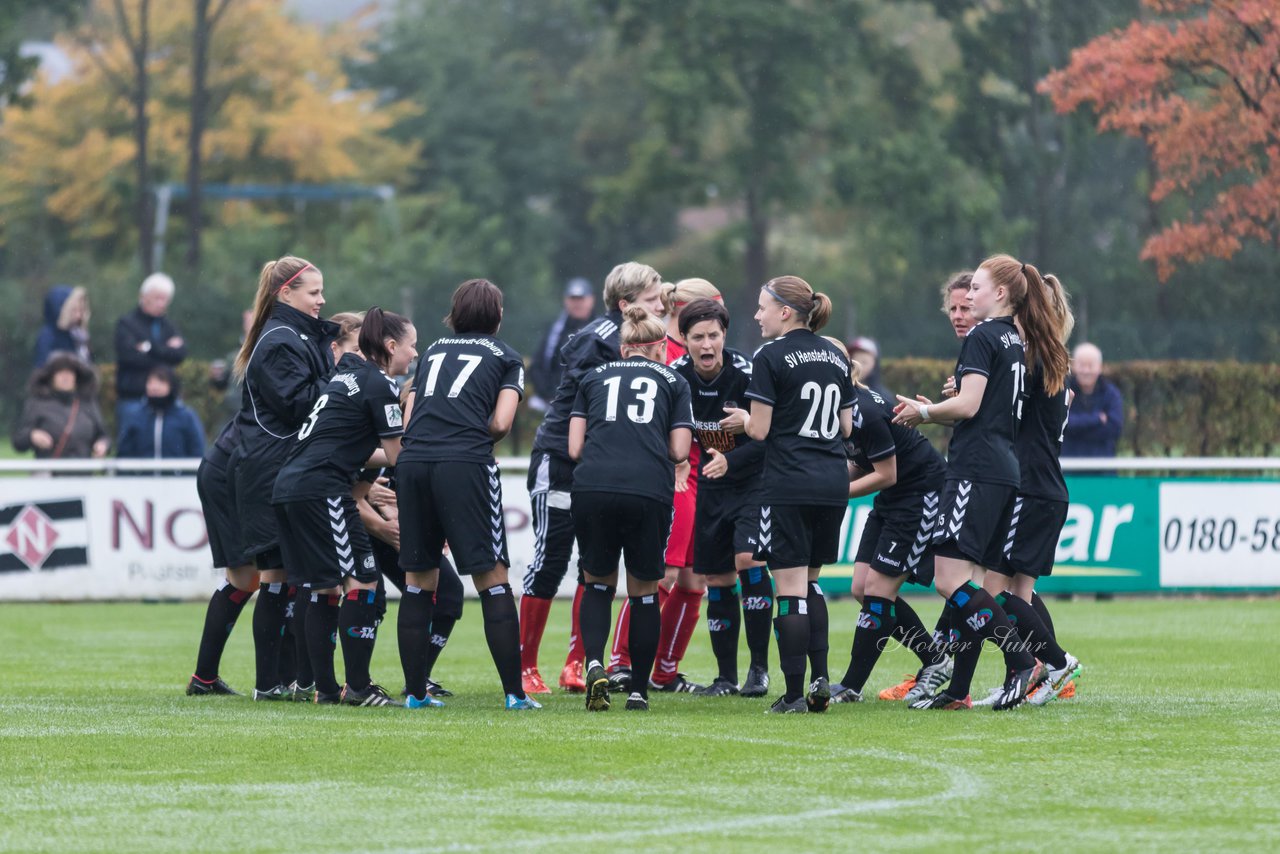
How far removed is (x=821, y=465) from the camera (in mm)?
8328

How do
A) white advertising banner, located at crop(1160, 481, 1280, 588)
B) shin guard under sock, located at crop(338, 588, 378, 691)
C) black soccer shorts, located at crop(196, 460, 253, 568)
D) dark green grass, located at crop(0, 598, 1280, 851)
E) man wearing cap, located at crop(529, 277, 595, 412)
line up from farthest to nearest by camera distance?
white advertising banner, located at crop(1160, 481, 1280, 588) → man wearing cap, located at crop(529, 277, 595, 412) → black soccer shorts, located at crop(196, 460, 253, 568) → shin guard under sock, located at crop(338, 588, 378, 691) → dark green grass, located at crop(0, 598, 1280, 851)

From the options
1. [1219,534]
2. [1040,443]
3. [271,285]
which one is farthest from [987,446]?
[1219,534]

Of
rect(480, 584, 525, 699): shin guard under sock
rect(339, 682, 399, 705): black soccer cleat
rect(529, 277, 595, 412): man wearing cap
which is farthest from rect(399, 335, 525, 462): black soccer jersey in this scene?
rect(529, 277, 595, 412): man wearing cap

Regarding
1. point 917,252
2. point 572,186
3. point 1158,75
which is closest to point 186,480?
point 1158,75

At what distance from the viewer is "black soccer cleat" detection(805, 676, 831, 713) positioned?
8344 millimetres

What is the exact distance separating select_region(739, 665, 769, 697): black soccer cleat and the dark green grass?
1.41ft

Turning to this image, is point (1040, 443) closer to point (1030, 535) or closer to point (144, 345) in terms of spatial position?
point (1030, 535)

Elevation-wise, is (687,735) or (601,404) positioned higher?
(601,404)

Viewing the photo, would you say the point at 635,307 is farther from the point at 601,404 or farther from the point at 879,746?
the point at 879,746

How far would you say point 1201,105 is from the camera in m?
21.5

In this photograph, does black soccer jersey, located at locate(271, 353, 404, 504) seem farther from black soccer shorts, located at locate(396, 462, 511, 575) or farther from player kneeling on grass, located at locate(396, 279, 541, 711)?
black soccer shorts, located at locate(396, 462, 511, 575)

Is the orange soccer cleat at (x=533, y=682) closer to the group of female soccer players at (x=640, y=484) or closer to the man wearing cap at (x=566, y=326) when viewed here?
the group of female soccer players at (x=640, y=484)

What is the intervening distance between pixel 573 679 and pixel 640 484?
5.80 feet

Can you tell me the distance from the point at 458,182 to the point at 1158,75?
29.0 metres
